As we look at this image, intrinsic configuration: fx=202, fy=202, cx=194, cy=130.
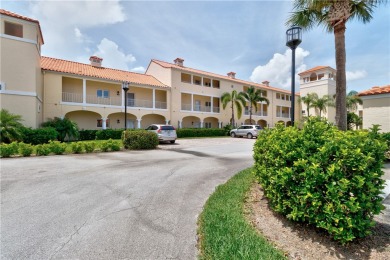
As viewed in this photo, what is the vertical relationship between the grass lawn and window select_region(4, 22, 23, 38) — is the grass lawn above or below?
below

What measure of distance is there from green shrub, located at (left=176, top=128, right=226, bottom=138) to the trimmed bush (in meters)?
13.7

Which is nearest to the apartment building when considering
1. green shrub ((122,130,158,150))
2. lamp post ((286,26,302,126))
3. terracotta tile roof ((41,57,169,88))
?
terracotta tile roof ((41,57,169,88))

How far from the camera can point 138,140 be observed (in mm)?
13555

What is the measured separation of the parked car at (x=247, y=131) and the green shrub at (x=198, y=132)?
1.91m

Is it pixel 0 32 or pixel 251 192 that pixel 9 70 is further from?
pixel 251 192

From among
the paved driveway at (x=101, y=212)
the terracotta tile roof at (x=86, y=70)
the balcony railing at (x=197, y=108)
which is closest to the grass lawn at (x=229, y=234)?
the paved driveway at (x=101, y=212)

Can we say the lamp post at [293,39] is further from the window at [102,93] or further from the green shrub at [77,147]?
the window at [102,93]

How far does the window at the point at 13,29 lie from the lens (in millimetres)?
13830

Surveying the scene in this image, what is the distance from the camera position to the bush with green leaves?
2646 mm

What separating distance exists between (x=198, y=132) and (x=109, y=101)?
11642 mm

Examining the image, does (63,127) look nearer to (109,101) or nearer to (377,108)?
(109,101)

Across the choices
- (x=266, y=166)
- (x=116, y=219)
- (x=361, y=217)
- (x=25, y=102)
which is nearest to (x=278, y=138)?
(x=266, y=166)

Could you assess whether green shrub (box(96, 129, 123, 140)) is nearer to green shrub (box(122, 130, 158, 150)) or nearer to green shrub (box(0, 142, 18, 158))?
green shrub (box(122, 130, 158, 150))

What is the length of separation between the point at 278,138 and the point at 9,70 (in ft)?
58.7
